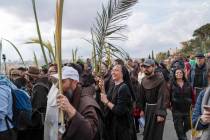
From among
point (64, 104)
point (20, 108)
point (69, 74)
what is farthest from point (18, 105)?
point (64, 104)

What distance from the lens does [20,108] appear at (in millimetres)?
5297

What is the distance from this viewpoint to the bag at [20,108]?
5.24m

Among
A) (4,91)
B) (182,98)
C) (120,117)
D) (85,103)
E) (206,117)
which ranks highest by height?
(4,91)

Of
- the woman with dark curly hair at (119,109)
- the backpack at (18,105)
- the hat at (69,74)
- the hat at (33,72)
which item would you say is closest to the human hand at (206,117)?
the hat at (69,74)

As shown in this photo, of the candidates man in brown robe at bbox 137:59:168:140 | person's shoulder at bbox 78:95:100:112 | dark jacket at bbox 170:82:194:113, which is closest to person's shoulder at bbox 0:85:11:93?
person's shoulder at bbox 78:95:100:112

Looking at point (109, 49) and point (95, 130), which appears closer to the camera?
point (95, 130)

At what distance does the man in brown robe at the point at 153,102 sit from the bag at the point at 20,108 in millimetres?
2885

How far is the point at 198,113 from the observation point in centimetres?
483

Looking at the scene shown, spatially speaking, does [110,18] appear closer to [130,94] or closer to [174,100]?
[130,94]

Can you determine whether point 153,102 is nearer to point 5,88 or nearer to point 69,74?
point 5,88

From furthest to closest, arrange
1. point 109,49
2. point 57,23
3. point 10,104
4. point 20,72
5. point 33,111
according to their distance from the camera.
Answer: point 20,72 → point 109,49 → point 33,111 → point 10,104 → point 57,23

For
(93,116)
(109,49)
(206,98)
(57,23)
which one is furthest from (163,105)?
(57,23)

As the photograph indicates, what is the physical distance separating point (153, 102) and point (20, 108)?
3194 millimetres

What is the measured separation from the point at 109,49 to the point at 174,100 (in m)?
2.95
